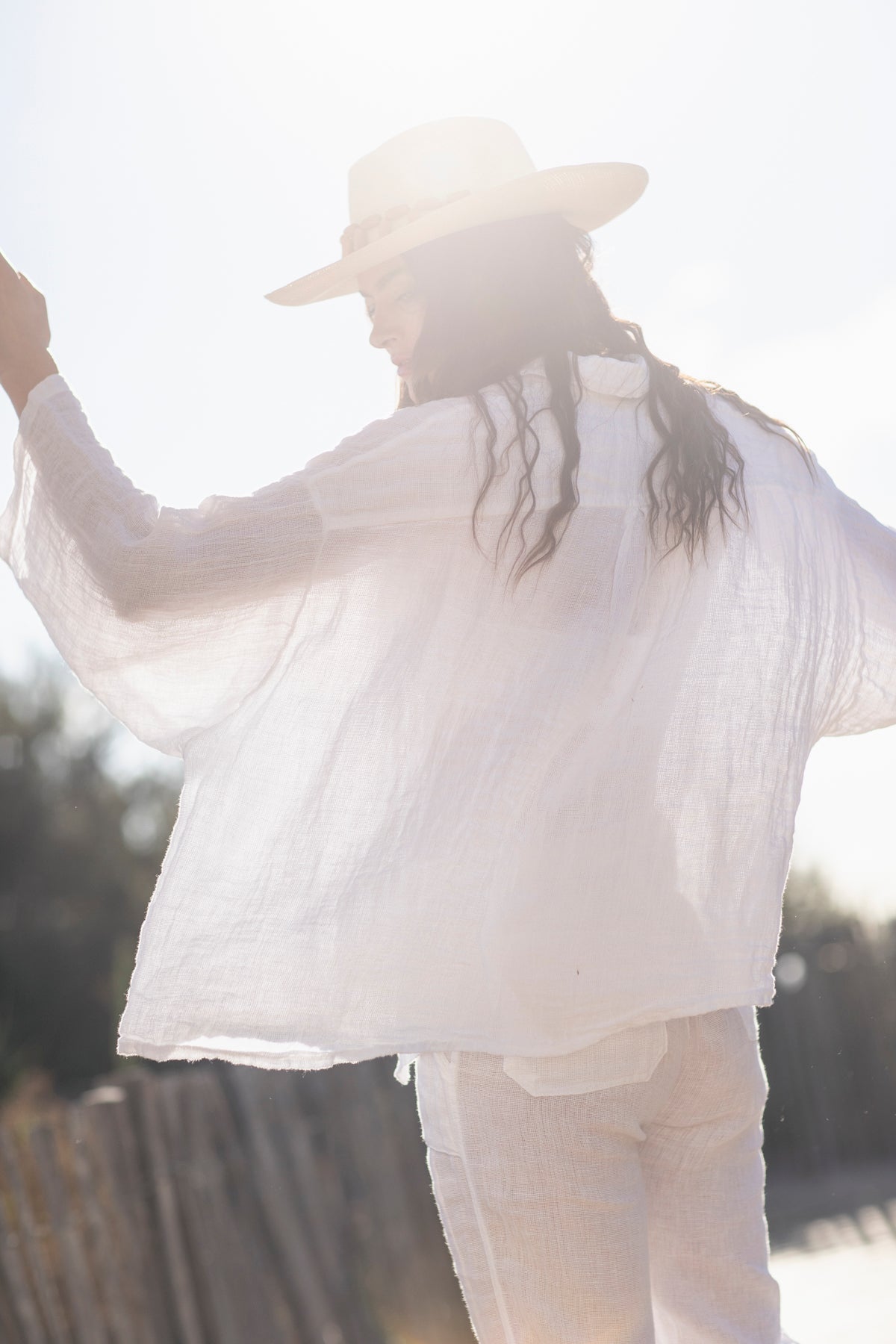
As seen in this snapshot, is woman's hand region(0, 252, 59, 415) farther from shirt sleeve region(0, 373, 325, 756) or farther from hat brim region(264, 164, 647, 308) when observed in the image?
hat brim region(264, 164, 647, 308)

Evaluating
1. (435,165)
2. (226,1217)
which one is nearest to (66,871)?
(226,1217)

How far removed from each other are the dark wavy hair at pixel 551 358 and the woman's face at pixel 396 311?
2 centimetres

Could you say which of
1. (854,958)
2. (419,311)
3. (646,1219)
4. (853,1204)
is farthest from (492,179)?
(854,958)

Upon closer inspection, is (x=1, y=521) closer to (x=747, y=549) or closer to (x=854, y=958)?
(x=747, y=549)

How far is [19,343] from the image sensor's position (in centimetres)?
151

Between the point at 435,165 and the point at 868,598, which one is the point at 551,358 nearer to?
the point at 435,165

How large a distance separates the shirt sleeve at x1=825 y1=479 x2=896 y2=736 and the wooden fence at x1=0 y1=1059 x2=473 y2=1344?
11.6 ft

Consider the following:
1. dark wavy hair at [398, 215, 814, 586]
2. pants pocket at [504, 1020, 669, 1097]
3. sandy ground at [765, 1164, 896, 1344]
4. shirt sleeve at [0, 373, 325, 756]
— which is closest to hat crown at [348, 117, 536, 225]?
dark wavy hair at [398, 215, 814, 586]

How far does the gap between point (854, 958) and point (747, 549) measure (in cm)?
822

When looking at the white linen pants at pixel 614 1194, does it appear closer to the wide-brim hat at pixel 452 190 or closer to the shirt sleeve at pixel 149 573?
the shirt sleeve at pixel 149 573

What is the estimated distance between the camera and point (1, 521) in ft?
4.90

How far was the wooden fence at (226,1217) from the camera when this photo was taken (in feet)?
14.3

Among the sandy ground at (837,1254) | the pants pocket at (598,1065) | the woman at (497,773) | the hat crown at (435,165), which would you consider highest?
the hat crown at (435,165)

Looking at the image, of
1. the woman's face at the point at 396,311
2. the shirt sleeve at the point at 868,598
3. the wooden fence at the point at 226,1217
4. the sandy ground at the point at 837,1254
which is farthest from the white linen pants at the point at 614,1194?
the wooden fence at the point at 226,1217
